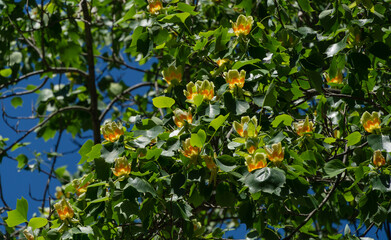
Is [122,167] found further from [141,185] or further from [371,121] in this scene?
[371,121]

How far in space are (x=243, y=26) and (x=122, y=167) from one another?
72 centimetres

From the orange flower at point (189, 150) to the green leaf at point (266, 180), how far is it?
9.0 inches

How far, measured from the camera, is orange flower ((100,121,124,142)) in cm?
208

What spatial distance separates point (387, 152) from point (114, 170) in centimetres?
99

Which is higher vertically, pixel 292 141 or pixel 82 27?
pixel 82 27

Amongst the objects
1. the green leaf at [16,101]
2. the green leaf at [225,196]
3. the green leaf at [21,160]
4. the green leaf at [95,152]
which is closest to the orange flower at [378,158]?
the green leaf at [225,196]

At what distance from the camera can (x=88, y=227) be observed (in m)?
2.23

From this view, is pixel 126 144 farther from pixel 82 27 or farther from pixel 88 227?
pixel 82 27

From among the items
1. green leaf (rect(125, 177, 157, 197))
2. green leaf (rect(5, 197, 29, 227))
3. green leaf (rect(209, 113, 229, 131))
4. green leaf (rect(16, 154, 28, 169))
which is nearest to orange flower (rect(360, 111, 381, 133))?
green leaf (rect(209, 113, 229, 131))

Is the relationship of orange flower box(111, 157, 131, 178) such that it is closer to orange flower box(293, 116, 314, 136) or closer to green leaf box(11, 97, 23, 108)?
orange flower box(293, 116, 314, 136)

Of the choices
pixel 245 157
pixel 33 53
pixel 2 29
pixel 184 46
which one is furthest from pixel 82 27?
pixel 245 157

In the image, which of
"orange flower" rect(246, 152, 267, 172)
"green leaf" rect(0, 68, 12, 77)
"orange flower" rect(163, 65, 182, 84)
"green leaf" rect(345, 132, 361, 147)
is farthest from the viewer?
"green leaf" rect(0, 68, 12, 77)

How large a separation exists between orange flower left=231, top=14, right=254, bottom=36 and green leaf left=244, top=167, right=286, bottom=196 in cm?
66

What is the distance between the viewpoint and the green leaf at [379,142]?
2.00 m
